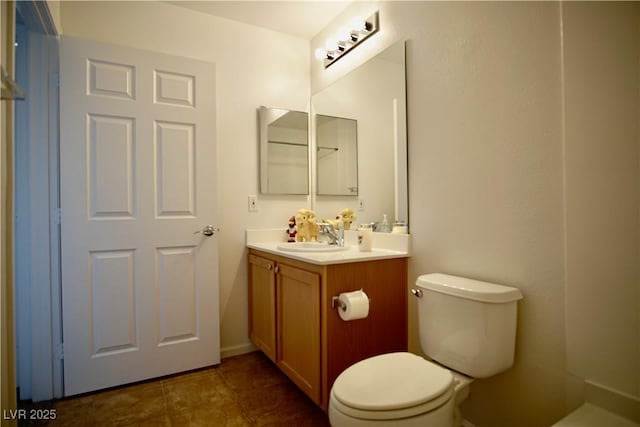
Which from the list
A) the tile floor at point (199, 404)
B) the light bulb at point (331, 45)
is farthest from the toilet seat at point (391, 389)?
the light bulb at point (331, 45)

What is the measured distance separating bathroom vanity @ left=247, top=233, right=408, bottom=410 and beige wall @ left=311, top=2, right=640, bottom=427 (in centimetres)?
22

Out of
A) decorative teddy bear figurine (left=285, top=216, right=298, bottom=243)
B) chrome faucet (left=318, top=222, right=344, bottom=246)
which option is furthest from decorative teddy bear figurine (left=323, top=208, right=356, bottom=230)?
decorative teddy bear figurine (left=285, top=216, right=298, bottom=243)

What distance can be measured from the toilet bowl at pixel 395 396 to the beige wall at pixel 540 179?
1.15ft

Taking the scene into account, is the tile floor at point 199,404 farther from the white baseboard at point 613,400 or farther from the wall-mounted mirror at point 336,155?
the wall-mounted mirror at point 336,155

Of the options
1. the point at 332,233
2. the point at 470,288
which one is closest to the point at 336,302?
the point at 470,288

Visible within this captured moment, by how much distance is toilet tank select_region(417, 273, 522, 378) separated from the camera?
3.95 feet

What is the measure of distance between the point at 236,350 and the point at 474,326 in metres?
1.72

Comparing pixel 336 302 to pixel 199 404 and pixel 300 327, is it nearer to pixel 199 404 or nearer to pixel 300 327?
pixel 300 327

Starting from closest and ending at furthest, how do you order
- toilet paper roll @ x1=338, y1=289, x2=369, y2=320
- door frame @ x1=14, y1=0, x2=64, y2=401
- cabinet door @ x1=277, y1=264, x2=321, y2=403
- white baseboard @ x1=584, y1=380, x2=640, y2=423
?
1. white baseboard @ x1=584, y1=380, x2=640, y2=423
2. toilet paper roll @ x1=338, y1=289, x2=369, y2=320
3. cabinet door @ x1=277, y1=264, x2=321, y2=403
4. door frame @ x1=14, y1=0, x2=64, y2=401

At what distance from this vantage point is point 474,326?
1.22 m

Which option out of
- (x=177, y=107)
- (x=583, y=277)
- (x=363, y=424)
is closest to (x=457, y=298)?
(x=583, y=277)

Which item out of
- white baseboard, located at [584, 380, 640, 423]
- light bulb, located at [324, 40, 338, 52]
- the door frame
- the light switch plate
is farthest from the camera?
the light switch plate

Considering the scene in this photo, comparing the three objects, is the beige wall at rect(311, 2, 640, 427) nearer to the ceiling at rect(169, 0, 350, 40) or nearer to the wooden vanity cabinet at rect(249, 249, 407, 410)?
the wooden vanity cabinet at rect(249, 249, 407, 410)

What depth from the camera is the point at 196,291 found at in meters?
2.12
